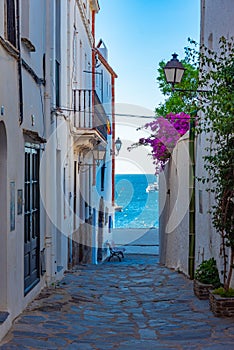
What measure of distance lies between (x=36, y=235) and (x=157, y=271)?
18.7 ft

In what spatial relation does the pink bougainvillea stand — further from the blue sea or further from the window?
the blue sea

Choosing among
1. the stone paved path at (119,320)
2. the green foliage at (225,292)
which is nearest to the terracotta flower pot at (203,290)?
the stone paved path at (119,320)

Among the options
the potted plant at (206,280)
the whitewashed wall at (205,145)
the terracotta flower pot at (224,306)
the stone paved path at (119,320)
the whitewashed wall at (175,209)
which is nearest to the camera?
the stone paved path at (119,320)

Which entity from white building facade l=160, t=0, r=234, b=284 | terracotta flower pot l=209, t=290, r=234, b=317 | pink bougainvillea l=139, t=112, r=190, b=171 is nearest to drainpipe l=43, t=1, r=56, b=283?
white building facade l=160, t=0, r=234, b=284

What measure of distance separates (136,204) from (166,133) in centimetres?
10938

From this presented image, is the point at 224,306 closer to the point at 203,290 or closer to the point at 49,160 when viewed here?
the point at 203,290

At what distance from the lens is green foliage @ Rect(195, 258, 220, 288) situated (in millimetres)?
10023

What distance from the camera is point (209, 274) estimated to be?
10.2 m

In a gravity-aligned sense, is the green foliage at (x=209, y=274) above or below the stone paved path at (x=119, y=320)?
above

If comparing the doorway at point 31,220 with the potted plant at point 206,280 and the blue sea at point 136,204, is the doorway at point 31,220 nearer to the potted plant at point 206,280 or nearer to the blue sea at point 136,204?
the potted plant at point 206,280

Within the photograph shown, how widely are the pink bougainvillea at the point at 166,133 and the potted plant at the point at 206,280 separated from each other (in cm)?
652

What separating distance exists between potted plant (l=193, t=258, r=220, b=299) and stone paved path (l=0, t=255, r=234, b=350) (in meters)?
0.22

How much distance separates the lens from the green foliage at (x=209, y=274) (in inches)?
395

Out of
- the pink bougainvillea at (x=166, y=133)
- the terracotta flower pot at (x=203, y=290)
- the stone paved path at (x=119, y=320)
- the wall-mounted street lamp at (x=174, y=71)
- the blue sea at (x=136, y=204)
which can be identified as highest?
the wall-mounted street lamp at (x=174, y=71)
